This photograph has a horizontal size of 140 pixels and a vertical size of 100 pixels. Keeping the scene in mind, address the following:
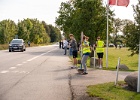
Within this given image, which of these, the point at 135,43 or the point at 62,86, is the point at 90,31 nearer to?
the point at 135,43

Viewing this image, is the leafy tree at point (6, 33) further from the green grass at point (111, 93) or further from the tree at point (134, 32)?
the green grass at point (111, 93)

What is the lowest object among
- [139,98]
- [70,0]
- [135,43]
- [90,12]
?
[139,98]

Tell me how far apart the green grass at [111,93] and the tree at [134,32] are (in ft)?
20.7

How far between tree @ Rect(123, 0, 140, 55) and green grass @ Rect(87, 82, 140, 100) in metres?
6.31

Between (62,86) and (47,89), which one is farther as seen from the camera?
(62,86)

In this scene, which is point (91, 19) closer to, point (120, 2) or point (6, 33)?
point (120, 2)

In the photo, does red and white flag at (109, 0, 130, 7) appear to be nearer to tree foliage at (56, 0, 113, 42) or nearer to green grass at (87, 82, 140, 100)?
green grass at (87, 82, 140, 100)

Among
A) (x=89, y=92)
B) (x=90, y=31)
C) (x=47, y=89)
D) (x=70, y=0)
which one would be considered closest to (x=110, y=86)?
(x=89, y=92)

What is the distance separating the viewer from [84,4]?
→ 35469 millimetres

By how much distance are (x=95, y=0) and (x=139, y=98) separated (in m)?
28.1

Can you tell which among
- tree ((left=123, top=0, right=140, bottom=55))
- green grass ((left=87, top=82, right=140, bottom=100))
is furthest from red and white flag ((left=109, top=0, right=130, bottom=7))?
green grass ((left=87, top=82, right=140, bottom=100))

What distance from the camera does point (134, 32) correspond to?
51.7 feet

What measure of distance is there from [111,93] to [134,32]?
26.8ft

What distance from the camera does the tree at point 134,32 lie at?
14.9 meters
